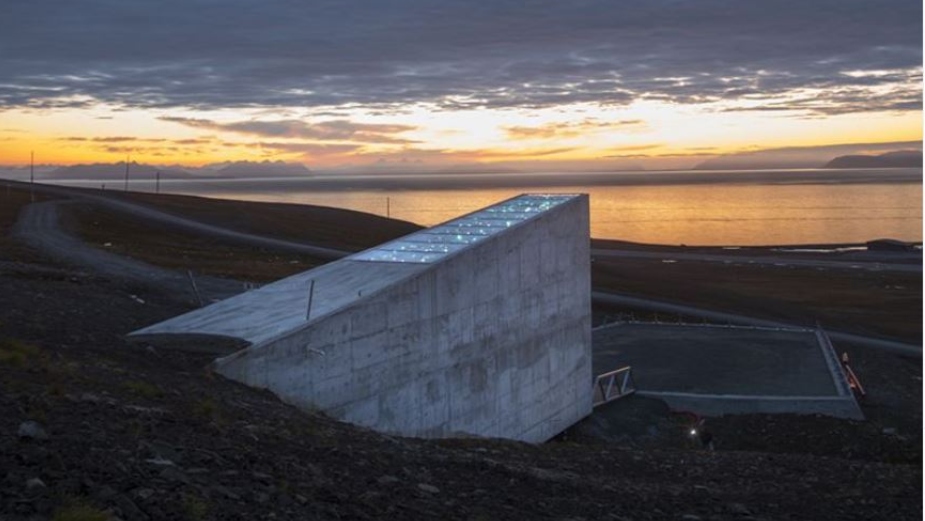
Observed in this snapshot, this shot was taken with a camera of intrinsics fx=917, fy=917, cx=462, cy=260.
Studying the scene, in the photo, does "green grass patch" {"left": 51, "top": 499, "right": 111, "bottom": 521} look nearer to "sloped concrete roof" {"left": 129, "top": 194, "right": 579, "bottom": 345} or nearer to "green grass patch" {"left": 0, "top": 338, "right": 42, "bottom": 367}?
"green grass patch" {"left": 0, "top": 338, "right": 42, "bottom": 367}

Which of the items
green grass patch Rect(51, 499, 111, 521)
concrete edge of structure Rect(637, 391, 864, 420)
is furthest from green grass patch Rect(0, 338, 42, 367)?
concrete edge of structure Rect(637, 391, 864, 420)

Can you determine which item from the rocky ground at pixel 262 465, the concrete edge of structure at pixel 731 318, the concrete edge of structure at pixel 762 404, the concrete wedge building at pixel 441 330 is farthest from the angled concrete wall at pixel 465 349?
the concrete edge of structure at pixel 731 318

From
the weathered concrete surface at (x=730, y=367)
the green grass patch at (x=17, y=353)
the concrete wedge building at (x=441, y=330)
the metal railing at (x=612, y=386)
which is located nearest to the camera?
the green grass patch at (x=17, y=353)

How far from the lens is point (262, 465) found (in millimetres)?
9648

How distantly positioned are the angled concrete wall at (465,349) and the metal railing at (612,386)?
105 cm

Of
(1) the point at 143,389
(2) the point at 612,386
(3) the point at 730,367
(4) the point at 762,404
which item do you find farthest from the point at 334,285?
(3) the point at 730,367

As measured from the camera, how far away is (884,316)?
4984 cm

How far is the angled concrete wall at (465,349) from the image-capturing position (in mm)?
16297

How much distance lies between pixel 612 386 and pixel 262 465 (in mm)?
18148

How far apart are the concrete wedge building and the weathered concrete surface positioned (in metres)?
3.66

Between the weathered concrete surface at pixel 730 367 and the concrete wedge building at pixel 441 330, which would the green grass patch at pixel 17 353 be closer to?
the concrete wedge building at pixel 441 330

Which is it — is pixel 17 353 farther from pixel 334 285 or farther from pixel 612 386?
pixel 612 386

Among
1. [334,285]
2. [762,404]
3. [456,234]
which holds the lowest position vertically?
[762,404]

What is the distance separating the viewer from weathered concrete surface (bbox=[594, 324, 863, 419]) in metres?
25.0
